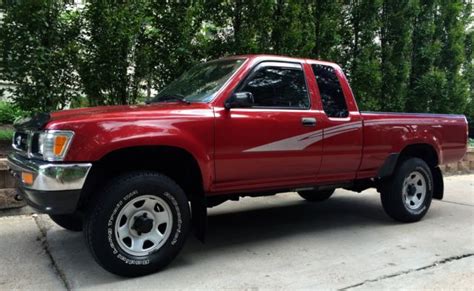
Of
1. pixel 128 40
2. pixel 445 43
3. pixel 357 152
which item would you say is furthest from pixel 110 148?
pixel 445 43

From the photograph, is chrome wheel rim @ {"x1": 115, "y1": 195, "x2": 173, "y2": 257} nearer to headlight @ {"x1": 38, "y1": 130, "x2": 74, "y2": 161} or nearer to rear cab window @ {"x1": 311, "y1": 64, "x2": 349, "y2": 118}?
headlight @ {"x1": 38, "y1": 130, "x2": 74, "y2": 161}

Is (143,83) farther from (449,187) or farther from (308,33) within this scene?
(449,187)

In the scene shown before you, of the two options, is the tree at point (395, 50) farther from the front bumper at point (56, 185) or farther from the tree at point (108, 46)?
the front bumper at point (56, 185)

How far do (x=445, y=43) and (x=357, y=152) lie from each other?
776 cm

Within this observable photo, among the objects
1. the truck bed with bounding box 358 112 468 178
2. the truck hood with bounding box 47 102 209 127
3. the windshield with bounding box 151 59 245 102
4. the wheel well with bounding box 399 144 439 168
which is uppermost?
the windshield with bounding box 151 59 245 102

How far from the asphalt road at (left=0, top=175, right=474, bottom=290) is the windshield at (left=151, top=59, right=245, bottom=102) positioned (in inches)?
62.0

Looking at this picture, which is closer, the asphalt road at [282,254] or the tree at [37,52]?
the asphalt road at [282,254]

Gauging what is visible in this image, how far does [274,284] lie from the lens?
4000mm

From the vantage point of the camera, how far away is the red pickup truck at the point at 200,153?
3.86 m

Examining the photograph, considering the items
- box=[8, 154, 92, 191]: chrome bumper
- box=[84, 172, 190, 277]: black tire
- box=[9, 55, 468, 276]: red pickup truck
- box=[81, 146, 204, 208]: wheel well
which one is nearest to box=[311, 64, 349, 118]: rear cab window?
box=[9, 55, 468, 276]: red pickup truck

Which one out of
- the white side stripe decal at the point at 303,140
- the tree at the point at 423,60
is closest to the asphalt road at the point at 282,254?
the white side stripe decal at the point at 303,140

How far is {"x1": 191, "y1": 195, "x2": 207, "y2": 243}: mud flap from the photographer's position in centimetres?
446

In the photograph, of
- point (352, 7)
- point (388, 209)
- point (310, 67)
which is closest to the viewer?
point (310, 67)

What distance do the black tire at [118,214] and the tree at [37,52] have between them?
3.51m
